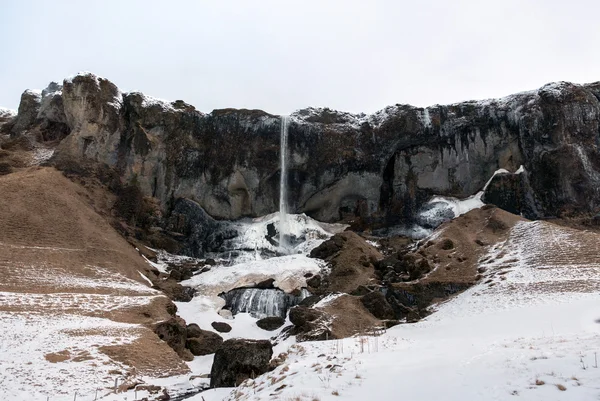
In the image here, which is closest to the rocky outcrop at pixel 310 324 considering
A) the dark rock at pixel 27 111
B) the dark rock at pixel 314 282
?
the dark rock at pixel 314 282

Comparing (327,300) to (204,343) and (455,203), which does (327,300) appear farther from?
(455,203)

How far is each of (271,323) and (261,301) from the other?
174 inches

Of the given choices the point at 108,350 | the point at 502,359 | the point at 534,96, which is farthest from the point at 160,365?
the point at 534,96

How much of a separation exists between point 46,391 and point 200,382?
6389 millimetres

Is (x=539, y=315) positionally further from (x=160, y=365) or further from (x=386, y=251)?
(x=386, y=251)

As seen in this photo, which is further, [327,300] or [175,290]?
[175,290]

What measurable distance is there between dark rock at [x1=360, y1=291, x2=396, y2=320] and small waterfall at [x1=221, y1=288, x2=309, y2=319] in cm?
740

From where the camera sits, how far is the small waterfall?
122ft

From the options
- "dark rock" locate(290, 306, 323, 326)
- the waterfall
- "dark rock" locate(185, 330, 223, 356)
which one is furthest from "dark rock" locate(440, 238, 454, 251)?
the waterfall

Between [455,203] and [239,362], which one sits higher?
[455,203]

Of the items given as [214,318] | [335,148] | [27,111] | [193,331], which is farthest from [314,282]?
[27,111]

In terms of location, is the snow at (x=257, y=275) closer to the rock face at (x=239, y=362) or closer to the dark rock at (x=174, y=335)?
the dark rock at (x=174, y=335)

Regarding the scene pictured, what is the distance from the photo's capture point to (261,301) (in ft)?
125

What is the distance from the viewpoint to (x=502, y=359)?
31.7ft
